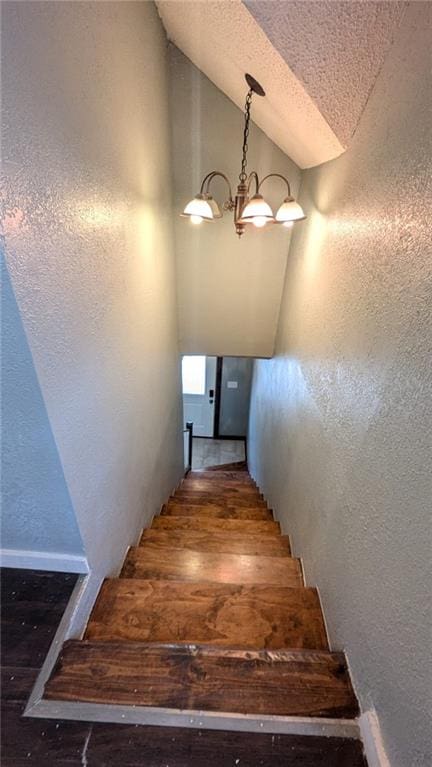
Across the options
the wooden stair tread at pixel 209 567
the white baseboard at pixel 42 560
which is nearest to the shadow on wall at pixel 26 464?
the white baseboard at pixel 42 560

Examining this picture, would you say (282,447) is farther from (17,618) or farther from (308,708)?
(17,618)

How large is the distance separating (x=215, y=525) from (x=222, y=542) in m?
0.44

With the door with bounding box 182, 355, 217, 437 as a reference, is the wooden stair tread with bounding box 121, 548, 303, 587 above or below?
above

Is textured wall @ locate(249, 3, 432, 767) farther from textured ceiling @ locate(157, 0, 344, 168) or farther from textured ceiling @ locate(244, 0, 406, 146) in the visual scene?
textured ceiling @ locate(157, 0, 344, 168)

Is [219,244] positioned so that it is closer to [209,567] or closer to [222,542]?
[222,542]

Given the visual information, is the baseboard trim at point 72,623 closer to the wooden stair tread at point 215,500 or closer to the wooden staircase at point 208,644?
the wooden staircase at point 208,644

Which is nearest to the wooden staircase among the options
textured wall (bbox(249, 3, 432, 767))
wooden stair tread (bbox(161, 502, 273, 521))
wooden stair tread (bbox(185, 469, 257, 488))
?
textured wall (bbox(249, 3, 432, 767))

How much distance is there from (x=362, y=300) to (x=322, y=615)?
1148 mm

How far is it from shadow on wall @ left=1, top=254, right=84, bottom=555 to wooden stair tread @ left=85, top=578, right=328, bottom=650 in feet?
0.98

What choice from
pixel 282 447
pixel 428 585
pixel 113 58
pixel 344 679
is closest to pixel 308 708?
pixel 344 679

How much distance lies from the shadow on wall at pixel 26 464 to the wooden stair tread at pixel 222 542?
0.90m

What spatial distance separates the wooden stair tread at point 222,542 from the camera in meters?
1.92

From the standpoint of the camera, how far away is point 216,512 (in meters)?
2.83

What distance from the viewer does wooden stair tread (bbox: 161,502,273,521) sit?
279cm
